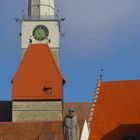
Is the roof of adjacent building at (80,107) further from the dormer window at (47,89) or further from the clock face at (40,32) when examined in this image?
the clock face at (40,32)

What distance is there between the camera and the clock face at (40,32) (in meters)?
52.0

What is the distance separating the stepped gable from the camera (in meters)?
43.2

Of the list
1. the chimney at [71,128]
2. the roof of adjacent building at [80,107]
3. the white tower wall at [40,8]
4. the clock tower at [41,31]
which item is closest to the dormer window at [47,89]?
the roof of adjacent building at [80,107]

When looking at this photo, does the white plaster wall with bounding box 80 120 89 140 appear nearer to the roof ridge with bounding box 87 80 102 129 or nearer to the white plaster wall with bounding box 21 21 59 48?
the roof ridge with bounding box 87 80 102 129

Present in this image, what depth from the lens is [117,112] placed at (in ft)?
129

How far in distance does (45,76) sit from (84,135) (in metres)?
7.63

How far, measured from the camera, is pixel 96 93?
4025 cm

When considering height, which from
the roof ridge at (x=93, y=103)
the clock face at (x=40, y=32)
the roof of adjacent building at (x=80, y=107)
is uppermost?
the clock face at (x=40, y=32)

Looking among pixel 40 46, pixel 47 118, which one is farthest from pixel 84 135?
pixel 40 46

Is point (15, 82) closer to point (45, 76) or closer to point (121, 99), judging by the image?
point (45, 76)

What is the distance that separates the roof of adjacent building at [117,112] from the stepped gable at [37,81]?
3.76 metres

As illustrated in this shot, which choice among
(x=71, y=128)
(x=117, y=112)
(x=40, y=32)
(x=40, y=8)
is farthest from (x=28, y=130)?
(x=40, y=8)

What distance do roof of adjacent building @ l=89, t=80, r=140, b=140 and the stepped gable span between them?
3755 millimetres

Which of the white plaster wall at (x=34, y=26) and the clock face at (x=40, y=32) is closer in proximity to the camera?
the clock face at (x=40, y=32)
